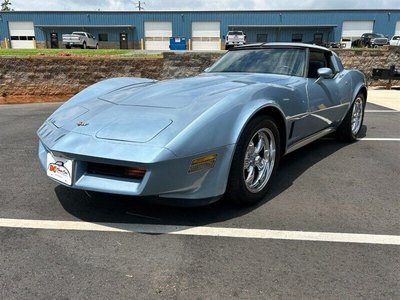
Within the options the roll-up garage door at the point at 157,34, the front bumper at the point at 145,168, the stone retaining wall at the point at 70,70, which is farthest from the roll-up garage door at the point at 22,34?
the front bumper at the point at 145,168

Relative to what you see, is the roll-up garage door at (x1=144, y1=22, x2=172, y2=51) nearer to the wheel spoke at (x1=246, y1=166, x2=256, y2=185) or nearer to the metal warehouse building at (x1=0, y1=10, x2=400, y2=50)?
the metal warehouse building at (x1=0, y1=10, x2=400, y2=50)

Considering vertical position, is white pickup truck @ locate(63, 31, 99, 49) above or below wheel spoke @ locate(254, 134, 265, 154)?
above

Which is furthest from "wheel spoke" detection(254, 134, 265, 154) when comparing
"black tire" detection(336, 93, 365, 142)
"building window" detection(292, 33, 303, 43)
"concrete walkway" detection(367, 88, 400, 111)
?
"building window" detection(292, 33, 303, 43)

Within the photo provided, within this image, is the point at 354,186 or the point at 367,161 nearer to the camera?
the point at 354,186

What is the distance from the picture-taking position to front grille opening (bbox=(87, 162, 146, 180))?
270 centimetres

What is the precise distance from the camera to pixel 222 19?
53062 mm

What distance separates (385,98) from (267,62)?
318 inches

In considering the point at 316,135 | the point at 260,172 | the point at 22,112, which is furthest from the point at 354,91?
the point at 22,112

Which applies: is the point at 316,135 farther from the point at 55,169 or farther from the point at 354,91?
the point at 55,169

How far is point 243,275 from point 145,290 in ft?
1.92

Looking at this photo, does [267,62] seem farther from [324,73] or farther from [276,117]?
[276,117]

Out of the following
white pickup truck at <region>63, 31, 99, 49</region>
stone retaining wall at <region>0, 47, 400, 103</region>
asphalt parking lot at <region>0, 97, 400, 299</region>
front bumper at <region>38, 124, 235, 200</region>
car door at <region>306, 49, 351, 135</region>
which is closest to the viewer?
asphalt parking lot at <region>0, 97, 400, 299</region>

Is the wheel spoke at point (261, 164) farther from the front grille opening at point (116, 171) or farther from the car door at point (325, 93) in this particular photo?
the front grille opening at point (116, 171)

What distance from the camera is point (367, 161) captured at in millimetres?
4777
